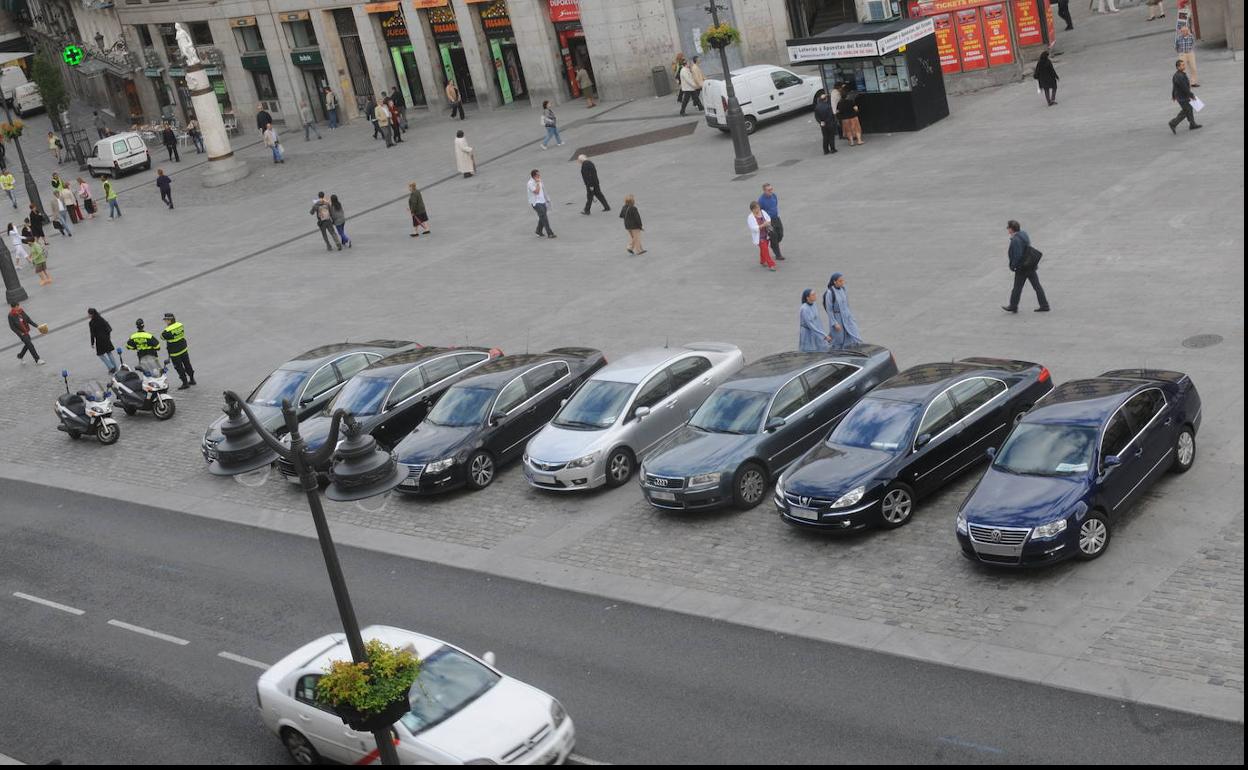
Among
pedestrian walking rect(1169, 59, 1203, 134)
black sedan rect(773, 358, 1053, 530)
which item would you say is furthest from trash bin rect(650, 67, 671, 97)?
black sedan rect(773, 358, 1053, 530)

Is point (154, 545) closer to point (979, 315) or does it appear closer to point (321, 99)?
point (979, 315)

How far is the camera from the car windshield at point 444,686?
12.5m

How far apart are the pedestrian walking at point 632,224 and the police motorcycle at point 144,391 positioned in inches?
375

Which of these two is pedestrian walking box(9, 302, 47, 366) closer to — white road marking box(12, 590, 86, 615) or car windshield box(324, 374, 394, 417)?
car windshield box(324, 374, 394, 417)

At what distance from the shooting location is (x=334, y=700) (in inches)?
452

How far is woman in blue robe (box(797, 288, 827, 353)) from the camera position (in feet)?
68.6

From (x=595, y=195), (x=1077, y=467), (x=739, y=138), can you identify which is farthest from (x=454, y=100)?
(x=1077, y=467)

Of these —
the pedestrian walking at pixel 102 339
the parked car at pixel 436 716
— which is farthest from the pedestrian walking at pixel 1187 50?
the parked car at pixel 436 716

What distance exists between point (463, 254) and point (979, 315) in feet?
48.6

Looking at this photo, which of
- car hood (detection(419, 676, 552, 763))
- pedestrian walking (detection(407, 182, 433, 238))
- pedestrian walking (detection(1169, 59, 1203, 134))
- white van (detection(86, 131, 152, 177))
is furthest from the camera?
A: white van (detection(86, 131, 152, 177))

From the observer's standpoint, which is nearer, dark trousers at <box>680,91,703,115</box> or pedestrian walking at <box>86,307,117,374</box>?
pedestrian walking at <box>86,307,117,374</box>

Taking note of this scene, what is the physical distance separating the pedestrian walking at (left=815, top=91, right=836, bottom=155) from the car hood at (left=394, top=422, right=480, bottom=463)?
16.1 meters

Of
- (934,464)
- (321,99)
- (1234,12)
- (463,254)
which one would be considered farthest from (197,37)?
(934,464)

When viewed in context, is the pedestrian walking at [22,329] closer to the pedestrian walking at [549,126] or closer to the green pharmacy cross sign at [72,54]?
the pedestrian walking at [549,126]
